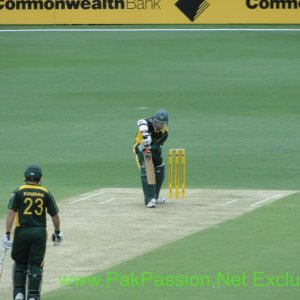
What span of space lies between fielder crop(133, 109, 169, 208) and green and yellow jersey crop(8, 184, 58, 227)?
262 inches

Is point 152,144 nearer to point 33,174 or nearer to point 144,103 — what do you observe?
point 33,174

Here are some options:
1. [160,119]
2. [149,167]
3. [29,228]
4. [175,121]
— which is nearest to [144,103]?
[175,121]

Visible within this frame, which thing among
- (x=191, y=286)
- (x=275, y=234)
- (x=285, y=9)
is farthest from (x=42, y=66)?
(x=191, y=286)

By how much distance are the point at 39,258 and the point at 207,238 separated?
14.9ft

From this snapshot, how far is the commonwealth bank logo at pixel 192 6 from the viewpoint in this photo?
1972 inches

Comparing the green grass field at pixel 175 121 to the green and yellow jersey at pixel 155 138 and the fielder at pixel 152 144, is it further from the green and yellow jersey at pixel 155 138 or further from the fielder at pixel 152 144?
the green and yellow jersey at pixel 155 138

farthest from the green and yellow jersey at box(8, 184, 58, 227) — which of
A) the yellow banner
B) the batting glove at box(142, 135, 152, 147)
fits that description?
the yellow banner

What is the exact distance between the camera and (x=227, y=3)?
50.2 meters

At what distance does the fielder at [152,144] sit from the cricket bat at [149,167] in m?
0.08

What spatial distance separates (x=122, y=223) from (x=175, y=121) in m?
14.8

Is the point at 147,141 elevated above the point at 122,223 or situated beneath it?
elevated above

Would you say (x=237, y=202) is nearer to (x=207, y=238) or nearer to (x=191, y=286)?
(x=207, y=238)

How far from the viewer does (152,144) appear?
21.5 meters

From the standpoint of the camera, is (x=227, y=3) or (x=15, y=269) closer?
(x=15, y=269)
